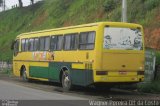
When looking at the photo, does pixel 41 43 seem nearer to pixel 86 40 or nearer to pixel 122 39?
Result: pixel 86 40

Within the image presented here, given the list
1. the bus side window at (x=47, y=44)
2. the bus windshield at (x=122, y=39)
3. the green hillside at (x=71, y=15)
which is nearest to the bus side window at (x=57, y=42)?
the bus side window at (x=47, y=44)

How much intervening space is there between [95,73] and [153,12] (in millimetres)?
13996

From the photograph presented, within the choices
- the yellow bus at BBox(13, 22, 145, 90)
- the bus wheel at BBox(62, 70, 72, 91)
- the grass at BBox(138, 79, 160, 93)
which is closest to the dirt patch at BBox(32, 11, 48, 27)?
the yellow bus at BBox(13, 22, 145, 90)

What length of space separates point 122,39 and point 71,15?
2768cm

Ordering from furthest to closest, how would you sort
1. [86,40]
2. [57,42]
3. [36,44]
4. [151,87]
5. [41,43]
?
[36,44]
[41,43]
[57,42]
[151,87]
[86,40]

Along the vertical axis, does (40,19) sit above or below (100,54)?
above

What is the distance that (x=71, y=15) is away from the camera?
4881 centimetres

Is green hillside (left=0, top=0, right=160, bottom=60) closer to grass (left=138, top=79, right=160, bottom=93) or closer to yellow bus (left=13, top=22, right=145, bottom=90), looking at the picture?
grass (left=138, top=79, right=160, bottom=93)

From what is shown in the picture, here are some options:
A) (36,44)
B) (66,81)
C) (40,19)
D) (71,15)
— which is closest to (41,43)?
(36,44)

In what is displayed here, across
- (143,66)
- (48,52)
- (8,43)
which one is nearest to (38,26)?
(8,43)

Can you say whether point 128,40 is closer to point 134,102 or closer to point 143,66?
point 143,66

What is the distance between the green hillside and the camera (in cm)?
3372

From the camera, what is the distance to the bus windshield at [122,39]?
21.2 meters

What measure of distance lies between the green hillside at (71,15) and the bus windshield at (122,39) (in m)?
8.88
